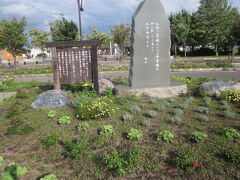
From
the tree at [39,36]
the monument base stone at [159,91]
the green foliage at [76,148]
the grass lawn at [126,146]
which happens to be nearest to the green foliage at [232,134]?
the grass lawn at [126,146]

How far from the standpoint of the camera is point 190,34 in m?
40.7

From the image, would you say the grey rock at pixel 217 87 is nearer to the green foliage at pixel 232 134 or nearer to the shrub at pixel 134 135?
the green foliage at pixel 232 134

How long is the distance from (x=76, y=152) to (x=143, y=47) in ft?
17.6

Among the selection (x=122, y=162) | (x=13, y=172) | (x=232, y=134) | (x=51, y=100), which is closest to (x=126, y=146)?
(x=122, y=162)

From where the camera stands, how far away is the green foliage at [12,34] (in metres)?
23.6

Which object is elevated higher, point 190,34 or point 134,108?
point 190,34

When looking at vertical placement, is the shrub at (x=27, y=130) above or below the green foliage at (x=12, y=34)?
below

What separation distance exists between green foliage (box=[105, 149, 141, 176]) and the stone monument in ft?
14.0

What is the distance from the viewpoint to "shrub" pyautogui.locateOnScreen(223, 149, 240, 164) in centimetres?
347

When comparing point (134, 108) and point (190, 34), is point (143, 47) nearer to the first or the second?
point (134, 108)

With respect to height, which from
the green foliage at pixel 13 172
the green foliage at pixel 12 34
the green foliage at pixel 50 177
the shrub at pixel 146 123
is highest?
the green foliage at pixel 12 34

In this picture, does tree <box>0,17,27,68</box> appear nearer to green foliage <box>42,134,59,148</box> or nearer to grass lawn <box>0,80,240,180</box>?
grass lawn <box>0,80,240,180</box>

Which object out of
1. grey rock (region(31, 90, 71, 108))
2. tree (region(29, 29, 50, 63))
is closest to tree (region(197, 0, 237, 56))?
tree (region(29, 29, 50, 63))

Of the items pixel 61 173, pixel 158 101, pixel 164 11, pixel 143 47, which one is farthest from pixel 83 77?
pixel 61 173
